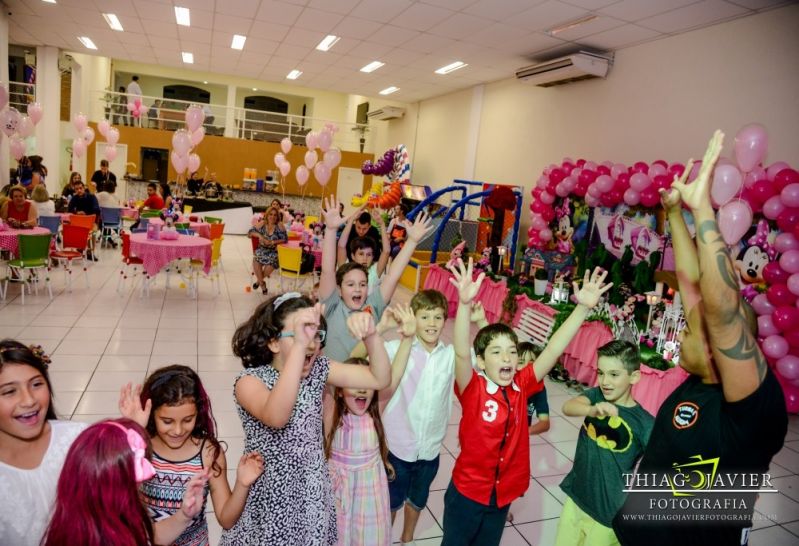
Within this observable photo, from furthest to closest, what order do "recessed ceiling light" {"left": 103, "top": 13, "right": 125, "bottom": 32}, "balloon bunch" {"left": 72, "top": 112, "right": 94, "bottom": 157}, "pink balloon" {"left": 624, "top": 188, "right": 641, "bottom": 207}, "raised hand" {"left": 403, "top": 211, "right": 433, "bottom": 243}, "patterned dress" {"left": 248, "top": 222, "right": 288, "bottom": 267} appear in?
"balloon bunch" {"left": 72, "top": 112, "right": 94, "bottom": 157} → "recessed ceiling light" {"left": 103, "top": 13, "right": 125, "bottom": 32} → "patterned dress" {"left": 248, "top": 222, "right": 288, "bottom": 267} → "pink balloon" {"left": 624, "top": 188, "right": 641, "bottom": 207} → "raised hand" {"left": 403, "top": 211, "right": 433, "bottom": 243}

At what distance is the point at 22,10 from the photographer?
9.12 meters

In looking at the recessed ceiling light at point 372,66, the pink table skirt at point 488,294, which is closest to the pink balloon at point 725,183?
the pink table skirt at point 488,294

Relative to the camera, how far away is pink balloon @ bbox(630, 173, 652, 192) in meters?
6.27

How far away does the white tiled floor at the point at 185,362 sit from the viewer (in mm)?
3385

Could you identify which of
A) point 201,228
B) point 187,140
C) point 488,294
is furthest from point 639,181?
point 187,140

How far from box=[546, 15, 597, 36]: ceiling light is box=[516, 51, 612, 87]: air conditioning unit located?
585 mm

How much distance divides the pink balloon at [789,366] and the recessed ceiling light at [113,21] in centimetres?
1059

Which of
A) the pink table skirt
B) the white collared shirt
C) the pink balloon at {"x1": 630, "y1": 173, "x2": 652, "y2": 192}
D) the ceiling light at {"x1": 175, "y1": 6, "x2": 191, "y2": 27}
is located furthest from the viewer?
the ceiling light at {"x1": 175, "y1": 6, "x2": 191, "y2": 27}

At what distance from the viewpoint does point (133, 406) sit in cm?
170

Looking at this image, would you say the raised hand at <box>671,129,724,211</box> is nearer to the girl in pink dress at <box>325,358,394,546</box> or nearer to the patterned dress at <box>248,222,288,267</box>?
the girl in pink dress at <box>325,358,394,546</box>

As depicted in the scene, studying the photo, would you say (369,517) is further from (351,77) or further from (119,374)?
(351,77)

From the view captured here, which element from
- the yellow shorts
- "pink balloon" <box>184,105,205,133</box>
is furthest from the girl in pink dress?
"pink balloon" <box>184,105,205,133</box>

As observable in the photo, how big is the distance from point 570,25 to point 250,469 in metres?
6.89

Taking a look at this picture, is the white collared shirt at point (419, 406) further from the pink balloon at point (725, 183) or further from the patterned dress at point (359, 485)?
the pink balloon at point (725, 183)
